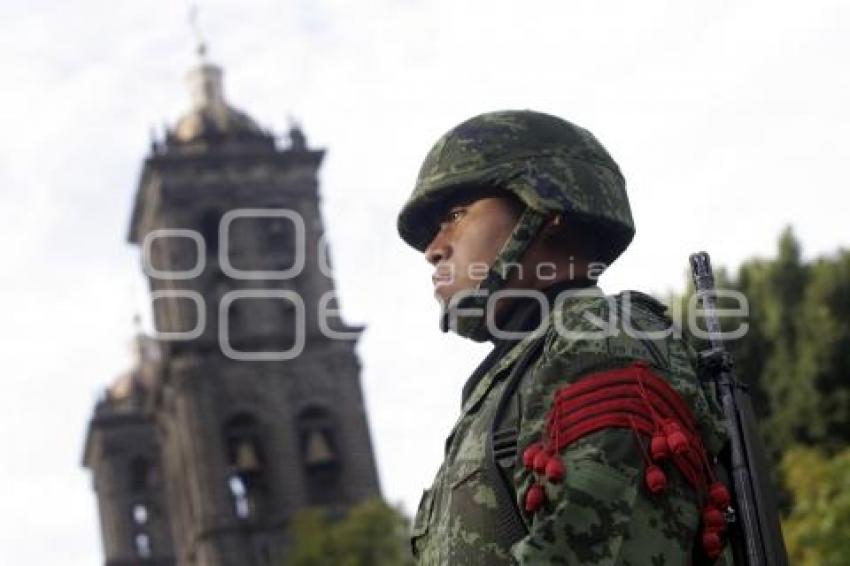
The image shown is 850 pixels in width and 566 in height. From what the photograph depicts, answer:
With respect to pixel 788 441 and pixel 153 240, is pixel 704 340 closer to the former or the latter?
pixel 788 441

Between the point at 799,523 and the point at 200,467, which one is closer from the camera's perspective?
the point at 799,523

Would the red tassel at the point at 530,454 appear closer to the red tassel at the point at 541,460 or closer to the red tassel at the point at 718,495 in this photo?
the red tassel at the point at 541,460

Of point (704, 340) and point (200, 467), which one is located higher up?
point (200, 467)

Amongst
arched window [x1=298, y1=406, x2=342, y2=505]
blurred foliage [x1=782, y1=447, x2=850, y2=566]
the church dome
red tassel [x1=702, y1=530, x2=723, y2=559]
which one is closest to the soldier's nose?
red tassel [x1=702, y1=530, x2=723, y2=559]

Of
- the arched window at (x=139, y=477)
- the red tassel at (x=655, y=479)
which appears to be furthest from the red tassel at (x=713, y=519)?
the arched window at (x=139, y=477)

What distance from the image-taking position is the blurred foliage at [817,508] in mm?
43031

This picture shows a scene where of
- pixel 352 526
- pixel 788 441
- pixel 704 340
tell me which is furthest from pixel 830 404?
pixel 704 340

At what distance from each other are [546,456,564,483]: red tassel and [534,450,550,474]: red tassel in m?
0.01

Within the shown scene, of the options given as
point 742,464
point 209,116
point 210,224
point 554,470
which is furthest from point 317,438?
point 554,470

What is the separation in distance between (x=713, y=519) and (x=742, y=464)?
0.13m

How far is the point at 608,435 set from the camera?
202 inches

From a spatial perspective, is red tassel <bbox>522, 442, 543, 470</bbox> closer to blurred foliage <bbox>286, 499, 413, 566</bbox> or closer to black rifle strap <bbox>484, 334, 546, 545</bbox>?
black rifle strap <bbox>484, 334, 546, 545</bbox>

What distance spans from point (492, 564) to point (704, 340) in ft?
3.12

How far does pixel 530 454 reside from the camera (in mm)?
5207
